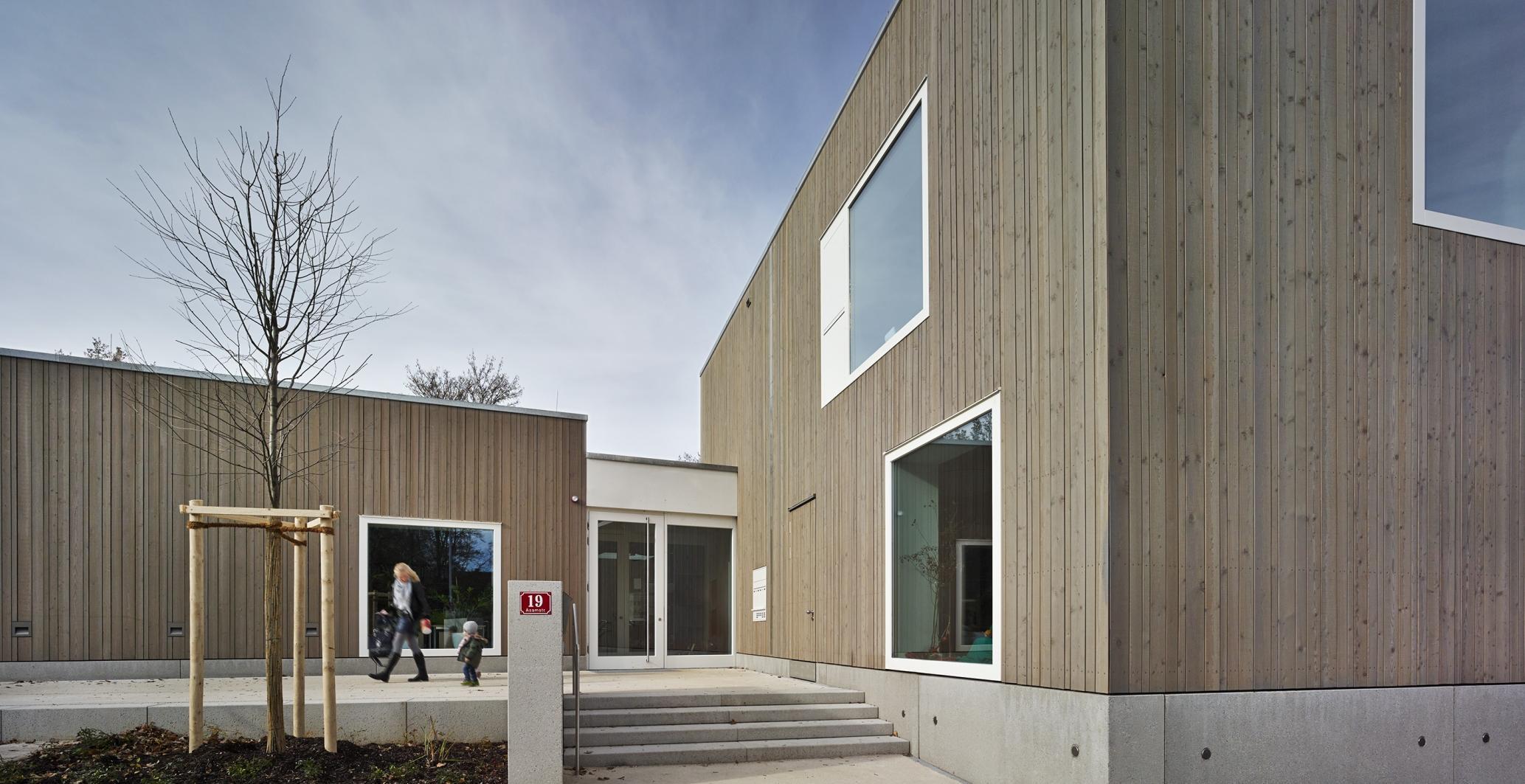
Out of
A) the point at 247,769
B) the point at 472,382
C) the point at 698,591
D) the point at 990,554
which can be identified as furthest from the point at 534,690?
the point at 472,382

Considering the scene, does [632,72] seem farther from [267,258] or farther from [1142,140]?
[1142,140]

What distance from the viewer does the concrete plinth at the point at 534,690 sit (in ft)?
20.0

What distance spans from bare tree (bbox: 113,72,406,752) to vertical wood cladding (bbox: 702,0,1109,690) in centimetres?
461

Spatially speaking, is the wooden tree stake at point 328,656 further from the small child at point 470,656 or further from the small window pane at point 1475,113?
the small window pane at point 1475,113

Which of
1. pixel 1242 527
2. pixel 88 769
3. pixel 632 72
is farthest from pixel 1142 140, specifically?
pixel 632 72

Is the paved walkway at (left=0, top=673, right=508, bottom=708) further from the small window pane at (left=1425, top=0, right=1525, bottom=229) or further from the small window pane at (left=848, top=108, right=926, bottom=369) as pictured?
the small window pane at (left=1425, top=0, right=1525, bottom=229)

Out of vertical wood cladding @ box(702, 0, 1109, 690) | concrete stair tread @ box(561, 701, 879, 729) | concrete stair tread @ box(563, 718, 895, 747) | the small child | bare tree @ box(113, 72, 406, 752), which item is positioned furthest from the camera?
the small child

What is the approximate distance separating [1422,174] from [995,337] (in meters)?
2.81

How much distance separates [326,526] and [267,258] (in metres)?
1.91

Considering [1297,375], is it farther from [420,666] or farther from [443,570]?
[443,570]

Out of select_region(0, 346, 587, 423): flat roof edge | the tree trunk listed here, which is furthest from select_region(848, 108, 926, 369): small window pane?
the tree trunk

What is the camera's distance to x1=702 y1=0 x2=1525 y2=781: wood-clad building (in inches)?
203

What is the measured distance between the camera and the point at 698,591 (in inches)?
567

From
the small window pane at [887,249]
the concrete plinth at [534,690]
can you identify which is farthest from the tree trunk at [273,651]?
the small window pane at [887,249]
